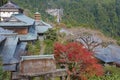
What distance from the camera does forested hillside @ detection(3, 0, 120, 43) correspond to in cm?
8500

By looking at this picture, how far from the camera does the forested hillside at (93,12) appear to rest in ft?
279

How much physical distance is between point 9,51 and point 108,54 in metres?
22.6

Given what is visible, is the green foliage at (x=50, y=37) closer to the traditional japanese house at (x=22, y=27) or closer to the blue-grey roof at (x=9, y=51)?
the traditional japanese house at (x=22, y=27)

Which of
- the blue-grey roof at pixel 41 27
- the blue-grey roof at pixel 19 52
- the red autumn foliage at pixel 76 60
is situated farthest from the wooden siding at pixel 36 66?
the blue-grey roof at pixel 41 27

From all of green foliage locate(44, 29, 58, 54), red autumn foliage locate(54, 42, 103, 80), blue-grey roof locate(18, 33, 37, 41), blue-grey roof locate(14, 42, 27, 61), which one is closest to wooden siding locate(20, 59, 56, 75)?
blue-grey roof locate(14, 42, 27, 61)

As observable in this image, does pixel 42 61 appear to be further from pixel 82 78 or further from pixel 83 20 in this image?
pixel 83 20

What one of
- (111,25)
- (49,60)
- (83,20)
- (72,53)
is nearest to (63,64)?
(72,53)

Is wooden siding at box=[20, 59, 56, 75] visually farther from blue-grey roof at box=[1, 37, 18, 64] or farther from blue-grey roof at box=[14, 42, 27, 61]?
blue-grey roof at box=[14, 42, 27, 61]

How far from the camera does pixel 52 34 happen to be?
3322 cm

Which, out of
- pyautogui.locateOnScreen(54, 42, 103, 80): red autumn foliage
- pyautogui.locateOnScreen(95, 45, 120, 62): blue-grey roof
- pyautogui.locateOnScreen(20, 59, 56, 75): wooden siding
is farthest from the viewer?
pyautogui.locateOnScreen(95, 45, 120, 62): blue-grey roof

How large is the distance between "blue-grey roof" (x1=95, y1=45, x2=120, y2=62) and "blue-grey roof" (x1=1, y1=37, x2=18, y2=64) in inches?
763


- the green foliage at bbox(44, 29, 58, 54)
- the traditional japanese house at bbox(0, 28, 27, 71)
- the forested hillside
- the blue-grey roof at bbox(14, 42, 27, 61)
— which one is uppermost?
the traditional japanese house at bbox(0, 28, 27, 71)

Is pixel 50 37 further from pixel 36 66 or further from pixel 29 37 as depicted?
pixel 36 66

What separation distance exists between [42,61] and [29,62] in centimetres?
96
